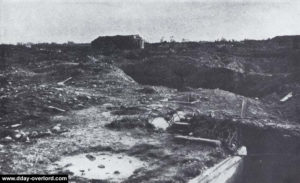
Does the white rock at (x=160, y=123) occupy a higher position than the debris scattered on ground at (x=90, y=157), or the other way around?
the white rock at (x=160, y=123)

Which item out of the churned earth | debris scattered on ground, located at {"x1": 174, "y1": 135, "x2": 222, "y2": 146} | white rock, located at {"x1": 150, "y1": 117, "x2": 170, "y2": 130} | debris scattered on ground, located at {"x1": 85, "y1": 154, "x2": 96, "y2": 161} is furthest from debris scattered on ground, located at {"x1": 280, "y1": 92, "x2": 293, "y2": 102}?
debris scattered on ground, located at {"x1": 85, "y1": 154, "x2": 96, "y2": 161}

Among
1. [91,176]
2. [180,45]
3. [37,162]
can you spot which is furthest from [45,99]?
[180,45]

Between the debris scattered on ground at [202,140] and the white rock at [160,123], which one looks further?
the white rock at [160,123]

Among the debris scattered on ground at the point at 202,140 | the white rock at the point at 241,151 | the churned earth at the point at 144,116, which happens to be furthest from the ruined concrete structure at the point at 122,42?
the white rock at the point at 241,151

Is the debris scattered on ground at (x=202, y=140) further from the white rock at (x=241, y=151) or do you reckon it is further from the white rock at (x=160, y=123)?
the white rock at (x=160, y=123)

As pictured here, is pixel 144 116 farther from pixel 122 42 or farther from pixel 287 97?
pixel 122 42

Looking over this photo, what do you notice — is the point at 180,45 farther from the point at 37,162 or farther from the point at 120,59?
the point at 37,162

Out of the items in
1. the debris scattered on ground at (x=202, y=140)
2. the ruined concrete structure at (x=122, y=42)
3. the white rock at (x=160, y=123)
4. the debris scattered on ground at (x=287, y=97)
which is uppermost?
the ruined concrete structure at (x=122, y=42)

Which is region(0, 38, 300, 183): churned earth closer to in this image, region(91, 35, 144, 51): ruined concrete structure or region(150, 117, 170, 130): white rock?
region(150, 117, 170, 130): white rock

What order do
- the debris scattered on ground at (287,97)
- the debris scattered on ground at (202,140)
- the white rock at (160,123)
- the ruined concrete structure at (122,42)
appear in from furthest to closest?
the ruined concrete structure at (122,42)
the debris scattered on ground at (287,97)
the white rock at (160,123)
the debris scattered on ground at (202,140)
